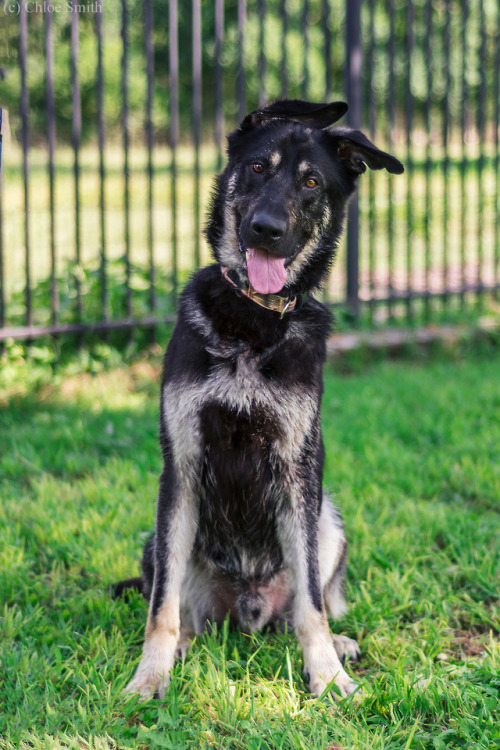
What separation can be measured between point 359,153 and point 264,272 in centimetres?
64

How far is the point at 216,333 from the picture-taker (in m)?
2.76

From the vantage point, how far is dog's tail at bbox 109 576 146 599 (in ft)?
9.84

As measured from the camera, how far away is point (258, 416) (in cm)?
264

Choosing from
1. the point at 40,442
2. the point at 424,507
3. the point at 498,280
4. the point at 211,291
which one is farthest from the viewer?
the point at 498,280

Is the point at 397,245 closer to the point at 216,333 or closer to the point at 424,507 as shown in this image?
the point at 424,507

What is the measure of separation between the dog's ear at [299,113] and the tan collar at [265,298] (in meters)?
0.61

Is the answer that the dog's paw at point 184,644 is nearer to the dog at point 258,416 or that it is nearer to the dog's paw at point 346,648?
the dog at point 258,416

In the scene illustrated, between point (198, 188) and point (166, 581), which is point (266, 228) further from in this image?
point (198, 188)

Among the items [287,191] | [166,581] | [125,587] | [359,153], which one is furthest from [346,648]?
[359,153]

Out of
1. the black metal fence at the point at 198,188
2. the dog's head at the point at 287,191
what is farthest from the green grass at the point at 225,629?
the dog's head at the point at 287,191

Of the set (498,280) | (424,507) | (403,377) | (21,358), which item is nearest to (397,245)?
(498,280)

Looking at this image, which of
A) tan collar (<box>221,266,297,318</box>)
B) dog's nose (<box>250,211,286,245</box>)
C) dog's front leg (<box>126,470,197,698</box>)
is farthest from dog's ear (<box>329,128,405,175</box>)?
dog's front leg (<box>126,470,197,698</box>)

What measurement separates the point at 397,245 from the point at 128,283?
326 inches

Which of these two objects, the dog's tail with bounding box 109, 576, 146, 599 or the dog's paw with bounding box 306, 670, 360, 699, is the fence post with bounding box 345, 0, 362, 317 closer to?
the dog's tail with bounding box 109, 576, 146, 599
